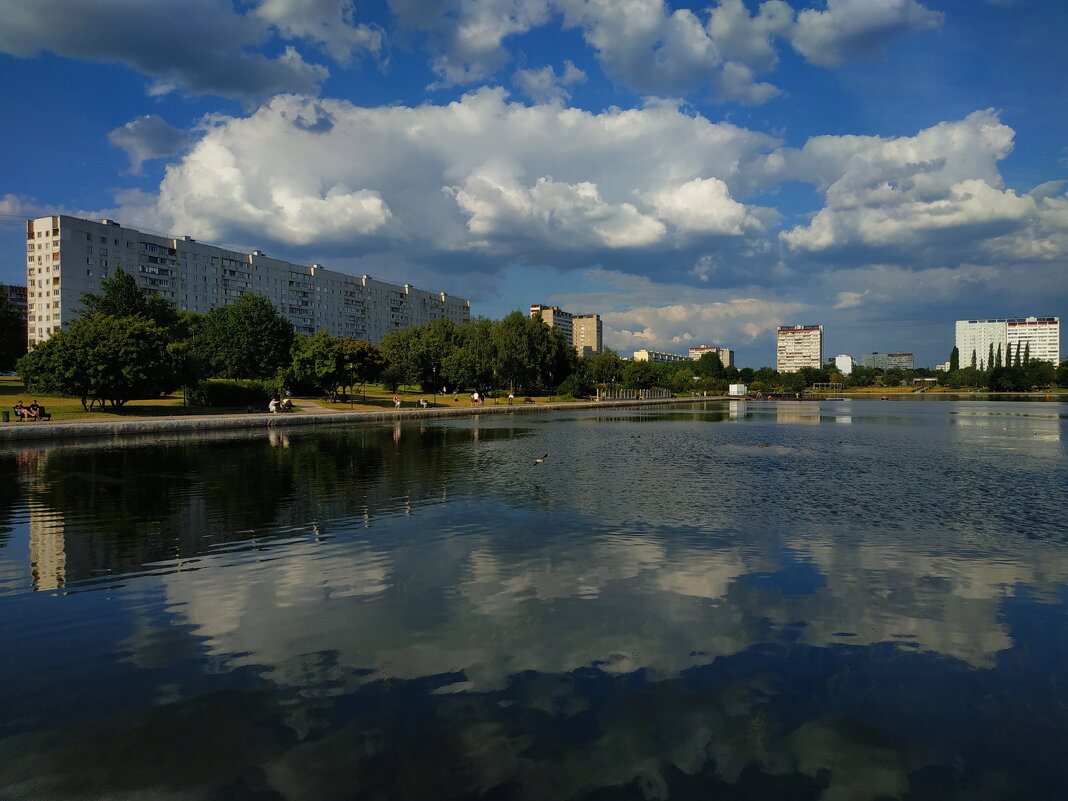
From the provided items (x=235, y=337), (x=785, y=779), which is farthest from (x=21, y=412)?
(x=785, y=779)

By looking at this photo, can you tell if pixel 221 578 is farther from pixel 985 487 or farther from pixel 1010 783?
pixel 985 487

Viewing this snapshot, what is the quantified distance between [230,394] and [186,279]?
7434 cm

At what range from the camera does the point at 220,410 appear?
55.4 metres

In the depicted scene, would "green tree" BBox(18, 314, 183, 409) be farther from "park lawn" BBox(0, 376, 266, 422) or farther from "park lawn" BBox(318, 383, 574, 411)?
"park lawn" BBox(318, 383, 574, 411)

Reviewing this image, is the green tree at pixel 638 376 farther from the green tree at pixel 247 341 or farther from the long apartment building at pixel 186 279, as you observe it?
the green tree at pixel 247 341

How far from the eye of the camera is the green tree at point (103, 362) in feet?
151

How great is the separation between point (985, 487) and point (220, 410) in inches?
2180

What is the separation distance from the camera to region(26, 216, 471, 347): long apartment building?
338 feet

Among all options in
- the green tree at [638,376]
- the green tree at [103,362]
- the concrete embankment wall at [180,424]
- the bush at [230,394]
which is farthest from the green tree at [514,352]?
the green tree at [103,362]

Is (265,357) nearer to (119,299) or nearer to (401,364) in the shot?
(119,299)

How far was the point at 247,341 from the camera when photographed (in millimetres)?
79562

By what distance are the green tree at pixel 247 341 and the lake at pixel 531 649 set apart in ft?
222

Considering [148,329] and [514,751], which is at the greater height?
[148,329]

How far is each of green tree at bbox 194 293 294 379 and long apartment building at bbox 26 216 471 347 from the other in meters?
20.9
